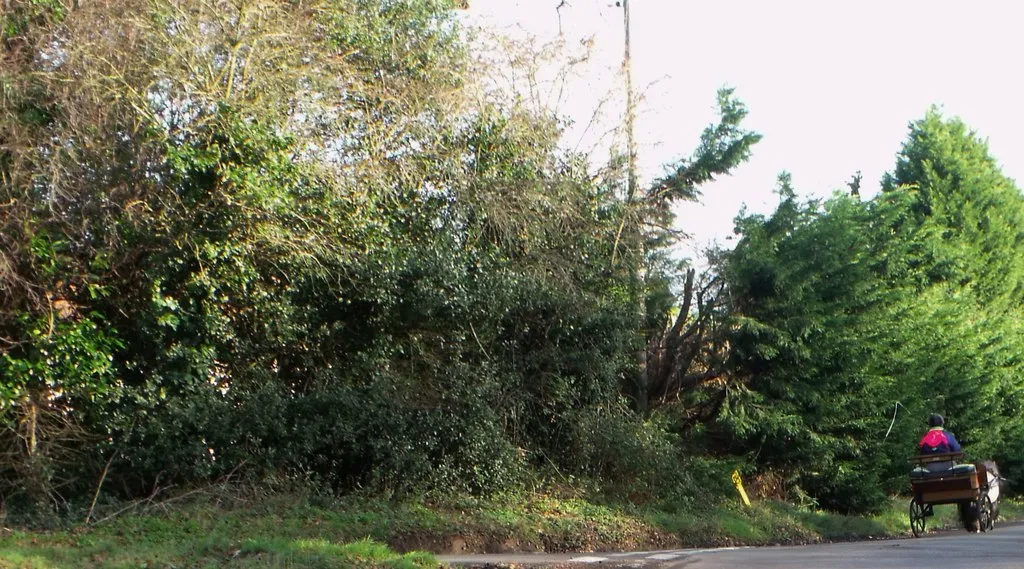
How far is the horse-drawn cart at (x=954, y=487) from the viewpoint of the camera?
1925 cm

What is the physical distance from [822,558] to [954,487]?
7177 millimetres

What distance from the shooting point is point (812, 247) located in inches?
958

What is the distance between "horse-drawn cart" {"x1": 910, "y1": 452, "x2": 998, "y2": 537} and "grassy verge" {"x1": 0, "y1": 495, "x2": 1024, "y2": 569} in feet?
7.08

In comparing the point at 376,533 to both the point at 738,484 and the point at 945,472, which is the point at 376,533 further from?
the point at 945,472

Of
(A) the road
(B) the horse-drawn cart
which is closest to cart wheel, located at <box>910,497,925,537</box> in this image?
(B) the horse-drawn cart

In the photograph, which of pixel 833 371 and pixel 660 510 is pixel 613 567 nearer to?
pixel 660 510

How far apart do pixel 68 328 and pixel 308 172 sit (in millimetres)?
4113

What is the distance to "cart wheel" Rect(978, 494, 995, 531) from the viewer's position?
19.6 meters

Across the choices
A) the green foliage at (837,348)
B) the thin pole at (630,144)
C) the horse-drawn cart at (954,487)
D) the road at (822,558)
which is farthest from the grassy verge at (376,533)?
the thin pole at (630,144)

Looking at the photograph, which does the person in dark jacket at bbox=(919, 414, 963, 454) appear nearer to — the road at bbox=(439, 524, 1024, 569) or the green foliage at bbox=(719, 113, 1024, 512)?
the green foliage at bbox=(719, 113, 1024, 512)

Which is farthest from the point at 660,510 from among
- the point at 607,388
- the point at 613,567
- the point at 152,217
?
the point at 152,217

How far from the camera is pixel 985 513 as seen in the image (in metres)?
19.9

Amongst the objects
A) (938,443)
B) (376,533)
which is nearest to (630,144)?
(938,443)

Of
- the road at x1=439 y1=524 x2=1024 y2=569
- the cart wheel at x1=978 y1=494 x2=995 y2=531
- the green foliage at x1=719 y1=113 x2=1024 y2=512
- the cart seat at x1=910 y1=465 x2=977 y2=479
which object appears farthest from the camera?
the green foliage at x1=719 y1=113 x2=1024 y2=512
